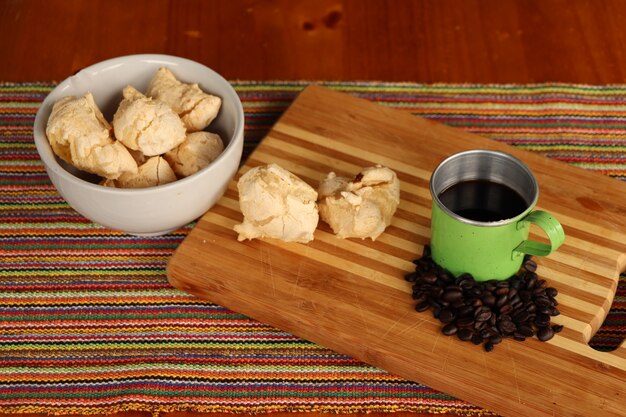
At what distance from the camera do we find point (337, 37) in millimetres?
1980

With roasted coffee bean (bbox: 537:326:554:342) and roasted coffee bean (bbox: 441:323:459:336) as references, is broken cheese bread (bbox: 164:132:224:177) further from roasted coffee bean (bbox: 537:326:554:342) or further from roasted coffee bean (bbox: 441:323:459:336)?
roasted coffee bean (bbox: 537:326:554:342)

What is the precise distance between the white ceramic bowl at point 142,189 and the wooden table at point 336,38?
35cm

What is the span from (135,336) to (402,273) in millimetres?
451

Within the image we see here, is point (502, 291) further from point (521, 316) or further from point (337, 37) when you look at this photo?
point (337, 37)

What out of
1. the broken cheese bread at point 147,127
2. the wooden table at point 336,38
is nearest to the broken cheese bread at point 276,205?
the broken cheese bread at point 147,127

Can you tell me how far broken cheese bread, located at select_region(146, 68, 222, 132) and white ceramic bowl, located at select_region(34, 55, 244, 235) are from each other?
4 centimetres

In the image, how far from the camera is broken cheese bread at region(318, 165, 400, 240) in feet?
4.62

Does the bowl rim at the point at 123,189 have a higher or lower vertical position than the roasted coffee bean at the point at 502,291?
higher

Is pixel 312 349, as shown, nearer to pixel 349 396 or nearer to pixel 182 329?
pixel 349 396

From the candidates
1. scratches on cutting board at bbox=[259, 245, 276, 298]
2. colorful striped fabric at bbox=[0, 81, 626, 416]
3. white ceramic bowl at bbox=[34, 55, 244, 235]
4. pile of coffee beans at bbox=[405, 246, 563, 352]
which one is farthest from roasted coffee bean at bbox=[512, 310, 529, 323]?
white ceramic bowl at bbox=[34, 55, 244, 235]

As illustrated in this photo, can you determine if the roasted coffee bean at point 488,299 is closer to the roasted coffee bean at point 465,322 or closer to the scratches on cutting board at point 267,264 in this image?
the roasted coffee bean at point 465,322

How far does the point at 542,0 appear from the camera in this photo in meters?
2.07

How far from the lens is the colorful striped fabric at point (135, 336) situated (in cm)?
130

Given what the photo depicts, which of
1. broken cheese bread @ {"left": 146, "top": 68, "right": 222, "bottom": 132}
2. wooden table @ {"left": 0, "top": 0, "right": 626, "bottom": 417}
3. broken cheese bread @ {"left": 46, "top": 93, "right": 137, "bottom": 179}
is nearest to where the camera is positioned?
broken cheese bread @ {"left": 46, "top": 93, "right": 137, "bottom": 179}
